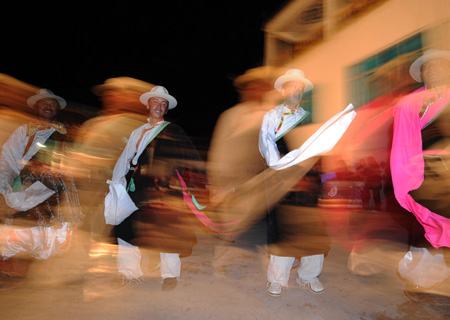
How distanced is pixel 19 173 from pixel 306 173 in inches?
119

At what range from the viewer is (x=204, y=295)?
7.95 feet

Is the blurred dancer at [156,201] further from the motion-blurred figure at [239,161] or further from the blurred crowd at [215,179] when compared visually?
the motion-blurred figure at [239,161]

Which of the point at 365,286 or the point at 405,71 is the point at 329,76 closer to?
the point at 405,71

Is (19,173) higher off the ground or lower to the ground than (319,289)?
higher

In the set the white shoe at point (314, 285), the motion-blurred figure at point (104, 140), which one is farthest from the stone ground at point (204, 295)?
the motion-blurred figure at point (104, 140)

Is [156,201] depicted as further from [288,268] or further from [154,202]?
[288,268]

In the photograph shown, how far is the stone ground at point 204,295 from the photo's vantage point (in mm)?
2102

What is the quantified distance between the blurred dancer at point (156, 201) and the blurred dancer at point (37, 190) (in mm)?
883

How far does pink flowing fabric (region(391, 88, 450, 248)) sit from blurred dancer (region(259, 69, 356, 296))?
46 centimetres

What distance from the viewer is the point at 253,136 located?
267 centimetres

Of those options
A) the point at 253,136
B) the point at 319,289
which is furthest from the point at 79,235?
the point at 319,289

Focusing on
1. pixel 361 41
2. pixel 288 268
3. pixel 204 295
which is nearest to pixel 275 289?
pixel 288 268

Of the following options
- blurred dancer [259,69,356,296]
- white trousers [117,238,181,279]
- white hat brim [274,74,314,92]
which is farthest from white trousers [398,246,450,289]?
white trousers [117,238,181,279]

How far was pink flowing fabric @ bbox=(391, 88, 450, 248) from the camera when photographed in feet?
7.02
